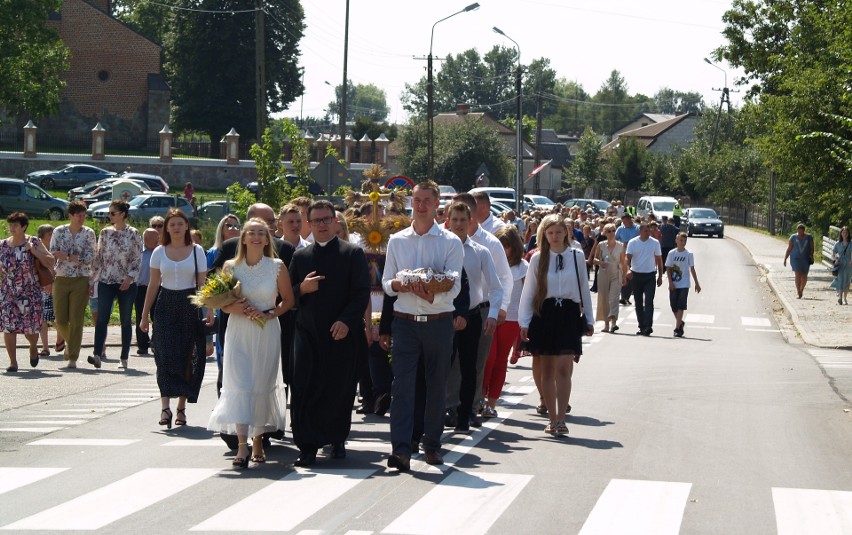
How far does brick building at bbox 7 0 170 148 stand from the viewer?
8056 cm

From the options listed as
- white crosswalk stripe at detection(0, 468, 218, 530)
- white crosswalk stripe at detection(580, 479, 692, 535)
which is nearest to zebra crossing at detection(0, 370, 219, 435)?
white crosswalk stripe at detection(0, 468, 218, 530)

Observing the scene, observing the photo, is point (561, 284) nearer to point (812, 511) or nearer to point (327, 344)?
point (327, 344)

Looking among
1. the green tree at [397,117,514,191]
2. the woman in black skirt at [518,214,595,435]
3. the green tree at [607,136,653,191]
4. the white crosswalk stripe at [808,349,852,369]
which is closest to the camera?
the woman in black skirt at [518,214,595,435]

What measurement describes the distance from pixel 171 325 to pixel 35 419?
5.27ft

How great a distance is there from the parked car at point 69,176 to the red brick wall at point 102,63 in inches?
708

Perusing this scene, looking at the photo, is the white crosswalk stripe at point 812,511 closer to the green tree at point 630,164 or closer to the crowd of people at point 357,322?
the crowd of people at point 357,322

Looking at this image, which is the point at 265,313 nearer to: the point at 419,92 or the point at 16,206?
the point at 16,206

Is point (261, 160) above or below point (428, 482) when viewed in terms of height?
above

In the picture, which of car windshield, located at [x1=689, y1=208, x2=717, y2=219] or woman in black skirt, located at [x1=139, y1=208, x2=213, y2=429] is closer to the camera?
woman in black skirt, located at [x1=139, y1=208, x2=213, y2=429]

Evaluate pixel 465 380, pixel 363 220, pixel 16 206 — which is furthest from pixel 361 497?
pixel 16 206

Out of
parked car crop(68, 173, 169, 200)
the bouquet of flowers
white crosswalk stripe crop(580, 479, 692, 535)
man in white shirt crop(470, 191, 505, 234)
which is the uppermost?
man in white shirt crop(470, 191, 505, 234)

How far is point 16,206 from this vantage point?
5088cm

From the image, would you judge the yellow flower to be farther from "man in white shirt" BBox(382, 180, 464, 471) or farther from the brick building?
the brick building

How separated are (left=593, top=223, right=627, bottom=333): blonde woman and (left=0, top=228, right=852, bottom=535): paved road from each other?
7.74m
